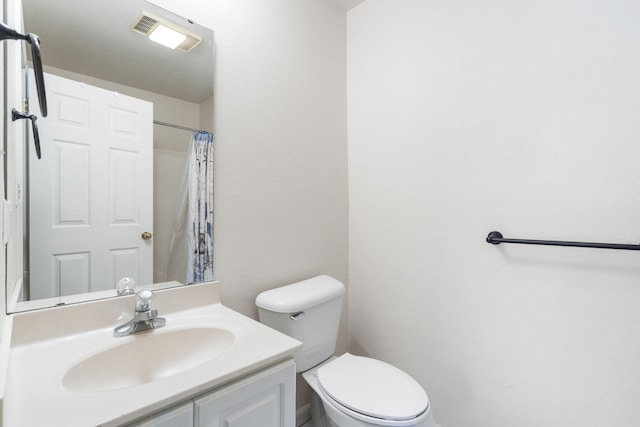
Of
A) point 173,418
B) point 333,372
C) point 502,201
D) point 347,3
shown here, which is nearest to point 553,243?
point 502,201

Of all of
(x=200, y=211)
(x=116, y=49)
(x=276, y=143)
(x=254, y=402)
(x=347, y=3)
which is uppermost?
(x=347, y=3)

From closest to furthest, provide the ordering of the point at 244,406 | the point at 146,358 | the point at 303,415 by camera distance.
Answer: the point at 244,406 → the point at 146,358 → the point at 303,415

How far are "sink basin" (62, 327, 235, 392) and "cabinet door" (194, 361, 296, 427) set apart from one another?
22 centimetres

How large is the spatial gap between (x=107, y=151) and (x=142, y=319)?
1.88 ft

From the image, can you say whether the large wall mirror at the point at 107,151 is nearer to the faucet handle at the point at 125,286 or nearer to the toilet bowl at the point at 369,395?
the faucet handle at the point at 125,286

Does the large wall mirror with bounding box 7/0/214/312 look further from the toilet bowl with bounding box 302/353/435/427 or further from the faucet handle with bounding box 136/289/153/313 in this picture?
the toilet bowl with bounding box 302/353/435/427

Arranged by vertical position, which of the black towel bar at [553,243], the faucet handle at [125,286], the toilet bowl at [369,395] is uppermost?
the black towel bar at [553,243]

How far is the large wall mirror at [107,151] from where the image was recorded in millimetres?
884

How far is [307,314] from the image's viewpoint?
1.29m

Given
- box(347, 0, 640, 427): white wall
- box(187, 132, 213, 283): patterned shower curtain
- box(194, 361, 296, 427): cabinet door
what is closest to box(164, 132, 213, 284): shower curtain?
box(187, 132, 213, 283): patterned shower curtain

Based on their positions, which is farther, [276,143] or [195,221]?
[276,143]

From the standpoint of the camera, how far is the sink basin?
78 cm

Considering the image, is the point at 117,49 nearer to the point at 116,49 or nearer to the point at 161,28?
the point at 116,49

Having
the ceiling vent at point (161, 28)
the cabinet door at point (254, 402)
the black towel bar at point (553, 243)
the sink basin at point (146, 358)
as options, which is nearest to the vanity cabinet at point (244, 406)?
the cabinet door at point (254, 402)
